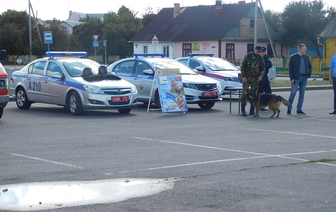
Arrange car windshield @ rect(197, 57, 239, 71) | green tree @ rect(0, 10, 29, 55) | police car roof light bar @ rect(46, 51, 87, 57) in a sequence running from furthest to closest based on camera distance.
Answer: green tree @ rect(0, 10, 29, 55)
car windshield @ rect(197, 57, 239, 71)
police car roof light bar @ rect(46, 51, 87, 57)

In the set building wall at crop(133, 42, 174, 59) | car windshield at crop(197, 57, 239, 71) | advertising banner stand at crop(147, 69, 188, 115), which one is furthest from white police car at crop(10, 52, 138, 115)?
building wall at crop(133, 42, 174, 59)

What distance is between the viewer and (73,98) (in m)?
14.0

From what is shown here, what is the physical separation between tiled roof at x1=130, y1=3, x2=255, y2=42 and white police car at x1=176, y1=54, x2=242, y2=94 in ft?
111

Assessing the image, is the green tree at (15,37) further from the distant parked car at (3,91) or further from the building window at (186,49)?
the distant parked car at (3,91)

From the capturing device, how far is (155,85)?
15.3m

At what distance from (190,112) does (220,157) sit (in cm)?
722

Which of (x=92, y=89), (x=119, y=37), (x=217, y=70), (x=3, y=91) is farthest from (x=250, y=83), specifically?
(x=119, y=37)

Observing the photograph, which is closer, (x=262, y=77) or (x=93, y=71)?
(x=262, y=77)

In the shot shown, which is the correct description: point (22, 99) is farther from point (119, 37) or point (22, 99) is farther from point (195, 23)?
point (119, 37)

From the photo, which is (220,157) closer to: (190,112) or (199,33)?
(190,112)

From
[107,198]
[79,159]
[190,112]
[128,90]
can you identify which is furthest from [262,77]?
[107,198]

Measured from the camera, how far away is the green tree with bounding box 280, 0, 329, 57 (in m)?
54.5

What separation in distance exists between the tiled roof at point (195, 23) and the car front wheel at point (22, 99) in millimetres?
39160

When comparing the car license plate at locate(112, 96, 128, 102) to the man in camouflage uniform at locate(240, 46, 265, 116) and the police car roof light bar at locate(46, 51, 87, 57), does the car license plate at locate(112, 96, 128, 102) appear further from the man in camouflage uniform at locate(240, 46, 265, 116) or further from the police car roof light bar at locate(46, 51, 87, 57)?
the man in camouflage uniform at locate(240, 46, 265, 116)
